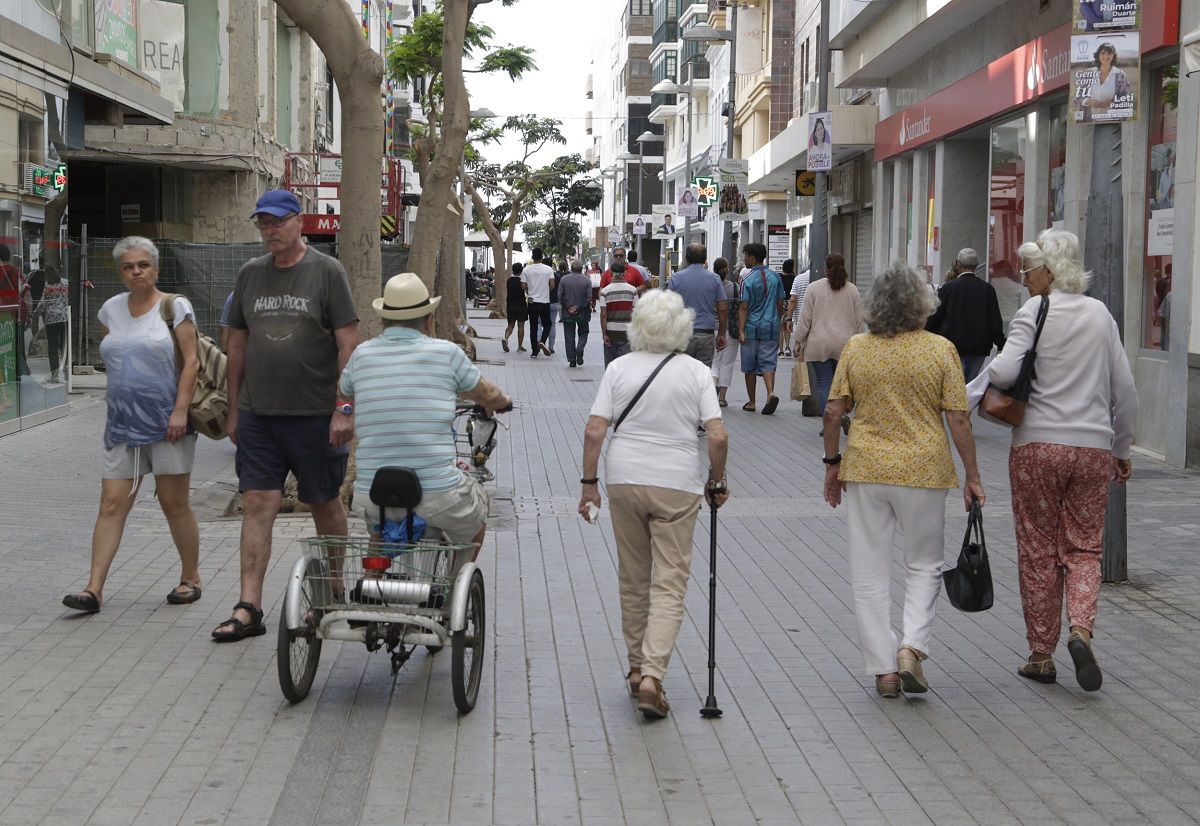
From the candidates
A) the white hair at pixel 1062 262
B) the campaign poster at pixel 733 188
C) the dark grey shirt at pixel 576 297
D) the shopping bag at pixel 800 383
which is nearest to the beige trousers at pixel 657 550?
the white hair at pixel 1062 262

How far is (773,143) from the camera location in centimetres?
3622

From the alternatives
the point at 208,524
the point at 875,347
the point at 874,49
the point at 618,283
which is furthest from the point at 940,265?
the point at 875,347

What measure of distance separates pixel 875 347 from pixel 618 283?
1273cm

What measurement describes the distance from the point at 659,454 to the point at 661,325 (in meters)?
0.48

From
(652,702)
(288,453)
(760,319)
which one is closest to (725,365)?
(760,319)

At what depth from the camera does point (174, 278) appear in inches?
870

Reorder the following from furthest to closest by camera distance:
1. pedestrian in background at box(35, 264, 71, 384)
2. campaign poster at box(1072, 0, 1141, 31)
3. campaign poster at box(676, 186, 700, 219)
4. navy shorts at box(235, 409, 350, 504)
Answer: campaign poster at box(676, 186, 700, 219)
pedestrian in background at box(35, 264, 71, 384)
campaign poster at box(1072, 0, 1141, 31)
navy shorts at box(235, 409, 350, 504)

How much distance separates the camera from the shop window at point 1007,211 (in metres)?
19.7

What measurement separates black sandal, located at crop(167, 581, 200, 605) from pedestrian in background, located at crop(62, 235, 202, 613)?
0.36 m

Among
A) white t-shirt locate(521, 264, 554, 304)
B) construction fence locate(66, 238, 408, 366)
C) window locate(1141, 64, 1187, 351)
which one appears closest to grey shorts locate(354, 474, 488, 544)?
window locate(1141, 64, 1187, 351)

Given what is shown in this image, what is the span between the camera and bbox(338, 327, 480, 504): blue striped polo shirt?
616cm

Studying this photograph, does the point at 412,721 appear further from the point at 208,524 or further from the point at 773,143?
the point at 773,143

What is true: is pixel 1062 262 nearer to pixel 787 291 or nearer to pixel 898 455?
pixel 898 455

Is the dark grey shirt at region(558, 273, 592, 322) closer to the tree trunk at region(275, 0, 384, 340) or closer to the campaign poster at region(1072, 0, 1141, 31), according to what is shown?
the tree trunk at region(275, 0, 384, 340)
